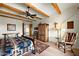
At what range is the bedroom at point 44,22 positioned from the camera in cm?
178

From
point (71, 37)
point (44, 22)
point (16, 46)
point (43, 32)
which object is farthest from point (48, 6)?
point (16, 46)

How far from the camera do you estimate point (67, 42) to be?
1.90m

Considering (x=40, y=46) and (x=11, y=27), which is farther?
(x=40, y=46)

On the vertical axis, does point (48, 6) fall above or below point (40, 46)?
above

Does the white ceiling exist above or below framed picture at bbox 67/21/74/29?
above

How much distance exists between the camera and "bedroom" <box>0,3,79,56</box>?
178cm

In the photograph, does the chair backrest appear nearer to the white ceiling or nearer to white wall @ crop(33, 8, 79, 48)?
white wall @ crop(33, 8, 79, 48)

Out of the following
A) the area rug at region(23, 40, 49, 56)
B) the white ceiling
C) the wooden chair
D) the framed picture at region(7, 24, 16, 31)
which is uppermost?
the white ceiling

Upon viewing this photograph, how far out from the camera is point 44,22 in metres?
1.95

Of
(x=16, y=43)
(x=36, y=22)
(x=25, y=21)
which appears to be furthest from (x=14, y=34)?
(x=36, y=22)

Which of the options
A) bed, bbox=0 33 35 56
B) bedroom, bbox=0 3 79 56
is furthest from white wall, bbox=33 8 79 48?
bed, bbox=0 33 35 56

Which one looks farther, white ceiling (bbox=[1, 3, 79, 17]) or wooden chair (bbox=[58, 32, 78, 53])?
wooden chair (bbox=[58, 32, 78, 53])

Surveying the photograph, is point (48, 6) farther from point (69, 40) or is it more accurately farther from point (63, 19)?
point (69, 40)

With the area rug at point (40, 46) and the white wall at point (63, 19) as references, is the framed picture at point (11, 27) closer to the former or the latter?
the white wall at point (63, 19)
